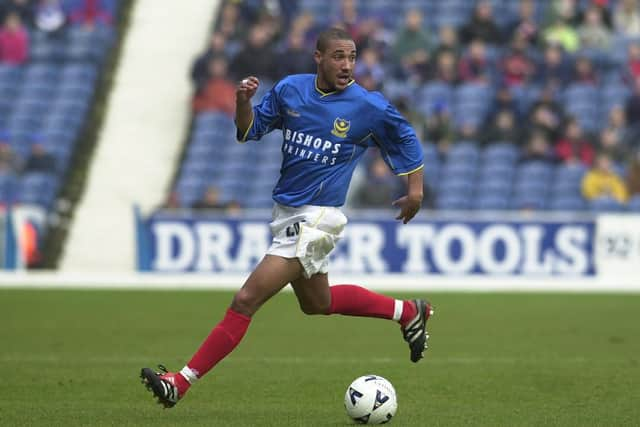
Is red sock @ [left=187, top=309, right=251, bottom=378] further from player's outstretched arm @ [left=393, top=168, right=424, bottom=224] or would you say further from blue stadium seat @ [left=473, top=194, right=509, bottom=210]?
blue stadium seat @ [left=473, top=194, right=509, bottom=210]

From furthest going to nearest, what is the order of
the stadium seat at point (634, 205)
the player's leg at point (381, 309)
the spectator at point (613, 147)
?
the spectator at point (613, 147) → the stadium seat at point (634, 205) → the player's leg at point (381, 309)

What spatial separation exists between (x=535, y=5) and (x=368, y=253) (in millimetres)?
6757

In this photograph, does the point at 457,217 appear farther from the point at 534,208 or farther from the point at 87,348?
the point at 87,348

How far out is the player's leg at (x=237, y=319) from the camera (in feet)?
23.7

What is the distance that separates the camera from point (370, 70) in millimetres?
20516

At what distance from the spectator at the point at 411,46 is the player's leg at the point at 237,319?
48.8 ft

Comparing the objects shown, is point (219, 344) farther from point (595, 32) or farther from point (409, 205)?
point (595, 32)

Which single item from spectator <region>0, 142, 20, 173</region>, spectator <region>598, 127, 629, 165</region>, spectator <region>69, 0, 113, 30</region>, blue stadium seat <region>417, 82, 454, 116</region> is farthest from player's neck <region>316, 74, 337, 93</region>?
spectator <region>69, 0, 113, 30</region>

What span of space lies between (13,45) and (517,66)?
955 centimetres

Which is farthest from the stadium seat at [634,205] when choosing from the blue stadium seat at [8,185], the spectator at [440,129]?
the blue stadium seat at [8,185]

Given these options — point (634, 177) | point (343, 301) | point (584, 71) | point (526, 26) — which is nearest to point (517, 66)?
point (526, 26)

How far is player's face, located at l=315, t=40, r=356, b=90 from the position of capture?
7.50m

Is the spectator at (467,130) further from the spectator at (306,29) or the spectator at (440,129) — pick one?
the spectator at (306,29)

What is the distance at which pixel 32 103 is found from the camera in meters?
23.5
